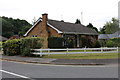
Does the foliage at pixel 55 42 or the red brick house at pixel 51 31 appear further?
the red brick house at pixel 51 31

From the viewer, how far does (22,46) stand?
A: 20.5m

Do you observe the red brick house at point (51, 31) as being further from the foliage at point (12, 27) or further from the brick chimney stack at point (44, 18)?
the foliage at point (12, 27)

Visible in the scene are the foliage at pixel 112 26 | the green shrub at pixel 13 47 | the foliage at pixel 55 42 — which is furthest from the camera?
the foliage at pixel 112 26

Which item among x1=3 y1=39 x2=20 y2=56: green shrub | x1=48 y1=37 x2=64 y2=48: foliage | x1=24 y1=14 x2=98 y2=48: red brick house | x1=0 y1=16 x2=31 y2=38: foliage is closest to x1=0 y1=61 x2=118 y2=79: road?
x1=3 y1=39 x2=20 y2=56: green shrub

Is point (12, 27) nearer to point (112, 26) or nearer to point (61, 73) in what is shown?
point (112, 26)

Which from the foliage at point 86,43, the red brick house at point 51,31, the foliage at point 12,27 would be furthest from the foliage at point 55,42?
the foliage at point 12,27

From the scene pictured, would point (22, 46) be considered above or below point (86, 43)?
below

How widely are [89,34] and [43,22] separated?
10.2 metres

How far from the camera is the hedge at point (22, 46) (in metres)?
19.8

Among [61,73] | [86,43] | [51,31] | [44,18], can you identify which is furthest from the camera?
[86,43]

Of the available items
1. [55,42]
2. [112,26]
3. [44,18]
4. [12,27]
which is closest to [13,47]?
[55,42]

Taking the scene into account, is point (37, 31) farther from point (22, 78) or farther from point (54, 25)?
point (22, 78)

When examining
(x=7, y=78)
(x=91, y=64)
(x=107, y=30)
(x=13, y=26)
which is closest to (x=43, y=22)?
(x=91, y=64)

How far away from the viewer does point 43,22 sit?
101 ft
